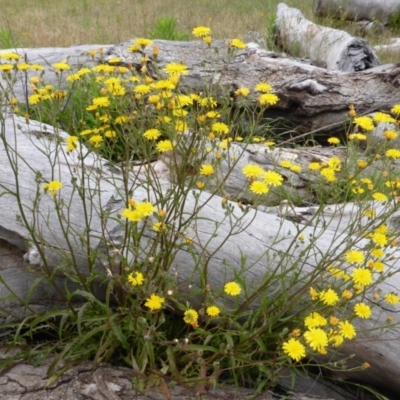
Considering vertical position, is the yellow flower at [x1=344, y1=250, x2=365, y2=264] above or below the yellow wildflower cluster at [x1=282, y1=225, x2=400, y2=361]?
above

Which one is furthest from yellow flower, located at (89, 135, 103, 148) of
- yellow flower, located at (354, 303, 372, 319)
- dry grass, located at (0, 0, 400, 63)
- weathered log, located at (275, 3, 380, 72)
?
dry grass, located at (0, 0, 400, 63)

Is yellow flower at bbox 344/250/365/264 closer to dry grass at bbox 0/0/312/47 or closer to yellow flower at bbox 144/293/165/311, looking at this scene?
yellow flower at bbox 144/293/165/311

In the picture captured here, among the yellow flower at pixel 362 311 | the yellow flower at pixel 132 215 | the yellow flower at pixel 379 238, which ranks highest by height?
the yellow flower at pixel 132 215

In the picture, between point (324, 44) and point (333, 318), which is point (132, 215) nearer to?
point (333, 318)

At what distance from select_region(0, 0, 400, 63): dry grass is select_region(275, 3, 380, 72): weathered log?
0.29m

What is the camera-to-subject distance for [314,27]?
6.62 metres

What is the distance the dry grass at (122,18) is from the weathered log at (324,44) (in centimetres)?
29

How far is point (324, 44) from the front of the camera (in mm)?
6012

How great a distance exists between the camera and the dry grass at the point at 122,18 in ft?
24.5

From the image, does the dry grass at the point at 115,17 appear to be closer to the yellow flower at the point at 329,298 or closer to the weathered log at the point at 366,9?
the weathered log at the point at 366,9

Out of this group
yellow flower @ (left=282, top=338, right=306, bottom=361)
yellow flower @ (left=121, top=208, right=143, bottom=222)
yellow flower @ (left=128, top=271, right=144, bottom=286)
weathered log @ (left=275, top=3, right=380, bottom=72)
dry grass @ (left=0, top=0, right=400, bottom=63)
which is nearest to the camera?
yellow flower @ (left=282, top=338, right=306, bottom=361)

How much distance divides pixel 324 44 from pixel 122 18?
4192mm

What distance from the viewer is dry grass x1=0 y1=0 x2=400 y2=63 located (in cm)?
746

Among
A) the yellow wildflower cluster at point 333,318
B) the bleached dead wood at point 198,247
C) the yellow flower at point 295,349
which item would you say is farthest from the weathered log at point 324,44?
the yellow flower at point 295,349
